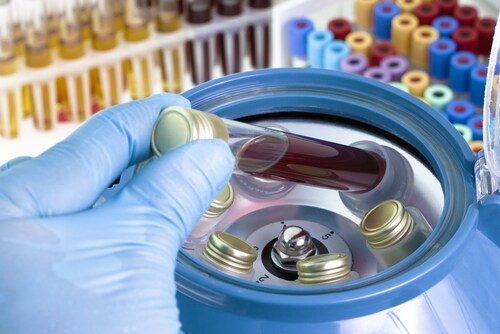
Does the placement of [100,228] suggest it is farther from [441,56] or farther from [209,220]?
[441,56]

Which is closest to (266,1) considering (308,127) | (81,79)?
(81,79)

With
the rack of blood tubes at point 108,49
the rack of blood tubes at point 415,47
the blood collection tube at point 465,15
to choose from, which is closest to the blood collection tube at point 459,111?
the rack of blood tubes at point 415,47

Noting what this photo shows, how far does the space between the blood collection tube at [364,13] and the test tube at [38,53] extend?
642 millimetres

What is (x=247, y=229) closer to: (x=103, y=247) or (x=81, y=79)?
(x=103, y=247)

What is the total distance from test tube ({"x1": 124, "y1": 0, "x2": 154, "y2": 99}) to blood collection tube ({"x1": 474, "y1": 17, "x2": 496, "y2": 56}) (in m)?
0.69

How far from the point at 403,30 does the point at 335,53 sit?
14cm

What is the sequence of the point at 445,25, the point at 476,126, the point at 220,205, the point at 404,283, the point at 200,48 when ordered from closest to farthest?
the point at 404,283 < the point at 220,205 < the point at 476,126 < the point at 445,25 < the point at 200,48

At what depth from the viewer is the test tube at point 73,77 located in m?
1.81

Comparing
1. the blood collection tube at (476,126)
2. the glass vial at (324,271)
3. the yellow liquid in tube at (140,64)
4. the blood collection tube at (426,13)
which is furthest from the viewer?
the yellow liquid in tube at (140,64)

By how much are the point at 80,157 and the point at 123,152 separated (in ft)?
0.15

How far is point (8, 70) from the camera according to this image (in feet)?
5.82

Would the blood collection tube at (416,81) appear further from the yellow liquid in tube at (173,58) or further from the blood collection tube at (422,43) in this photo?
the yellow liquid in tube at (173,58)

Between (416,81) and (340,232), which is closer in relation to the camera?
(340,232)

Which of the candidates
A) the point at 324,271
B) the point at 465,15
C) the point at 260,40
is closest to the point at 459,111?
the point at 465,15
